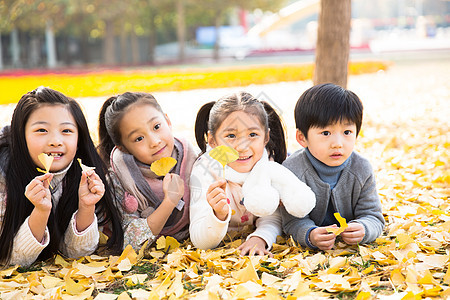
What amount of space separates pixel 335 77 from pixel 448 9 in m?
43.4

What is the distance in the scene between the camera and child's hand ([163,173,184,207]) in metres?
2.76

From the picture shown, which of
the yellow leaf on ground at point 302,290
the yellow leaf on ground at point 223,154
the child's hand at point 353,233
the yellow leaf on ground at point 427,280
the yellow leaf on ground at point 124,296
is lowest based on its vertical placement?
the yellow leaf on ground at point 124,296

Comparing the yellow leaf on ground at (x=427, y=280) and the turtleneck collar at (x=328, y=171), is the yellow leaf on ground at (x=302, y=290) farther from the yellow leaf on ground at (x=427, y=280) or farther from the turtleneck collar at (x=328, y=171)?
the turtleneck collar at (x=328, y=171)

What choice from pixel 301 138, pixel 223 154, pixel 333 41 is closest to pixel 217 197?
pixel 223 154

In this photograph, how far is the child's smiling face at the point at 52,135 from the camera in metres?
2.61

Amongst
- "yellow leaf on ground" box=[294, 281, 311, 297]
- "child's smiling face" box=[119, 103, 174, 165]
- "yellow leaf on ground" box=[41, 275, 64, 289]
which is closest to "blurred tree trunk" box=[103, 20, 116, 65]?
"child's smiling face" box=[119, 103, 174, 165]

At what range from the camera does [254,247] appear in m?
2.61

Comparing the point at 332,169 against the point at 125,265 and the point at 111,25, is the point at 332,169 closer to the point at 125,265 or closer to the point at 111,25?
the point at 125,265

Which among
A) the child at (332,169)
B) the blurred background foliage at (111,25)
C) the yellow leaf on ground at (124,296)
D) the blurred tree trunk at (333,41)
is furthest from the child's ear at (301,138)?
the blurred background foliage at (111,25)

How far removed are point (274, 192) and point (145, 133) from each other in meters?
0.77

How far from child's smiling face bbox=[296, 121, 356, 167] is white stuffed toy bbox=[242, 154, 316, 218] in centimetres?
19

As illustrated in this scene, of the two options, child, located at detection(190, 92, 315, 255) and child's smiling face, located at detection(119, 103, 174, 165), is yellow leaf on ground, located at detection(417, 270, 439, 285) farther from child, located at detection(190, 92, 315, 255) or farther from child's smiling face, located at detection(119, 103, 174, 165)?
child's smiling face, located at detection(119, 103, 174, 165)

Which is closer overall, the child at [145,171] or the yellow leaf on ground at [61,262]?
the yellow leaf on ground at [61,262]

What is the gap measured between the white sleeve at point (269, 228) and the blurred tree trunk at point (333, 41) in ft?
8.07
